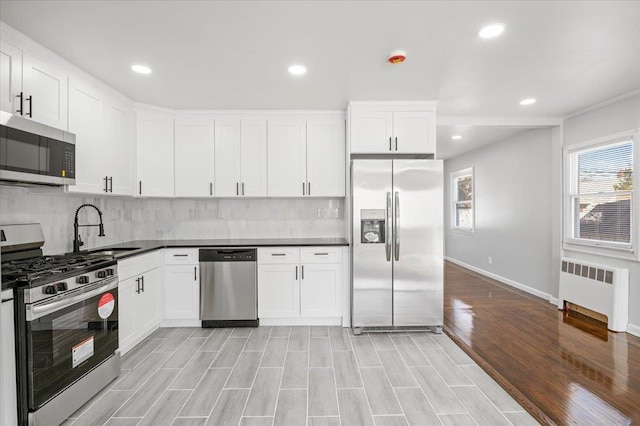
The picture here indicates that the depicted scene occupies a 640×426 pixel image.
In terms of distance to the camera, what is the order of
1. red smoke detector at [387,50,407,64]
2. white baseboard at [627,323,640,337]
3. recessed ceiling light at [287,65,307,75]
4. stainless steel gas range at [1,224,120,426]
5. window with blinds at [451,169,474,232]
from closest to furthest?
stainless steel gas range at [1,224,120,426]
red smoke detector at [387,50,407,64]
recessed ceiling light at [287,65,307,75]
white baseboard at [627,323,640,337]
window with blinds at [451,169,474,232]

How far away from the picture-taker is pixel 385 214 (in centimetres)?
346

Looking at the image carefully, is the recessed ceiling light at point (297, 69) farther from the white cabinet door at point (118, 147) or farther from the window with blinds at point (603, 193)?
the window with blinds at point (603, 193)

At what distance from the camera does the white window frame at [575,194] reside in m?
3.45

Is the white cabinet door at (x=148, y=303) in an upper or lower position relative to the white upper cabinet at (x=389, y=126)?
lower

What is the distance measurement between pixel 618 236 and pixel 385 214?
271cm

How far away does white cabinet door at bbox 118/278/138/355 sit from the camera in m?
2.83

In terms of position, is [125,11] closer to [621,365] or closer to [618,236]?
[621,365]

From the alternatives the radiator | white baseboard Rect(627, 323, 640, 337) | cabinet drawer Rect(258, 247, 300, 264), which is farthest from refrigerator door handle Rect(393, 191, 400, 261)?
white baseboard Rect(627, 323, 640, 337)

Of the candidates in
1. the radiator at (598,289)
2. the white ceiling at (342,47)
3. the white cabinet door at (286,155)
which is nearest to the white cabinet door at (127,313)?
the white cabinet door at (286,155)

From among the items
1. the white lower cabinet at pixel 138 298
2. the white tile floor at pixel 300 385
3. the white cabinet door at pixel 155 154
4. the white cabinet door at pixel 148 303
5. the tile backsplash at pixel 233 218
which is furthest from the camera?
the tile backsplash at pixel 233 218

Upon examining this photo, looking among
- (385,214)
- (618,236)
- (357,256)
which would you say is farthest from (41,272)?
(618,236)

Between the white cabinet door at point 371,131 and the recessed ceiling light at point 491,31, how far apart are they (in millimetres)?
1452

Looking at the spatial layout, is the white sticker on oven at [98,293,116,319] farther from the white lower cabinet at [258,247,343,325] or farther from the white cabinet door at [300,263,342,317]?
the white cabinet door at [300,263,342,317]

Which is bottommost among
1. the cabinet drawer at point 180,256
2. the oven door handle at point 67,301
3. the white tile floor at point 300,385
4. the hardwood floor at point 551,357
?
the white tile floor at point 300,385
